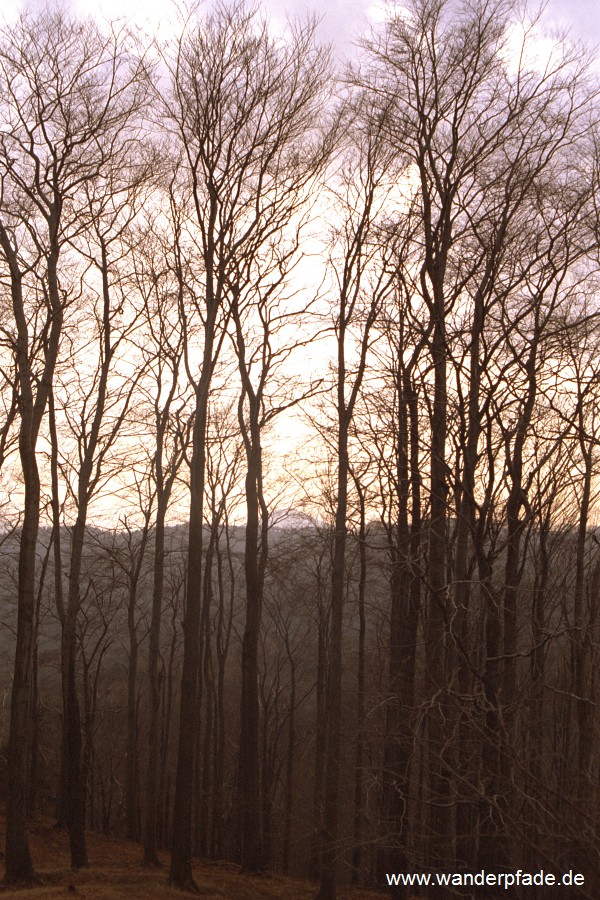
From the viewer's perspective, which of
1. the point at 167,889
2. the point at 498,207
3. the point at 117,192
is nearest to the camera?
the point at 498,207

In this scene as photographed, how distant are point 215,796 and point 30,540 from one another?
1688cm

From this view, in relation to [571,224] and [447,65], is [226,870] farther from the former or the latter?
[447,65]

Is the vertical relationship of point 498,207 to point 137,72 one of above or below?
below

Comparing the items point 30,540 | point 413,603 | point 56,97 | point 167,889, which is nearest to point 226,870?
point 167,889

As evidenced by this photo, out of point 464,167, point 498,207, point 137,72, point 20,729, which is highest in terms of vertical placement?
point 137,72

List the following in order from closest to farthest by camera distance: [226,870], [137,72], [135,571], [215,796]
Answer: [137,72]
[226,870]
[135,571]
[215,796]

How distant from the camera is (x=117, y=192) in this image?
45.5 feet

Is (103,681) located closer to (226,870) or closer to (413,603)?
(226,870)

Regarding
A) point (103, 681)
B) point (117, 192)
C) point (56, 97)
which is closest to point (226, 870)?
point (117, 192)

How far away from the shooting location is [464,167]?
10742 mm

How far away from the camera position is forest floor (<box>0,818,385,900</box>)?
411 inches

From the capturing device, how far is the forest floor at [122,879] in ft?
34.3

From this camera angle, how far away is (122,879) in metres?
11.9

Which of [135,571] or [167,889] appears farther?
[135,571]
